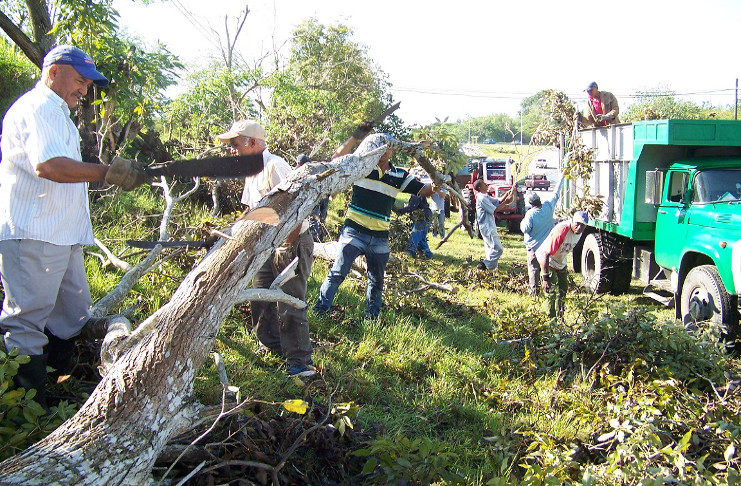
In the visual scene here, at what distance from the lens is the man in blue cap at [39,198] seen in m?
2.73

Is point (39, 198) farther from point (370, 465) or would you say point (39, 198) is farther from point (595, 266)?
point (595, 266)

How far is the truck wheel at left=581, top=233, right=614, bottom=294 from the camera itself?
8.59m

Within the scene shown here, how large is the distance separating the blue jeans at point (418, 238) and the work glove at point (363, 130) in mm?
4770

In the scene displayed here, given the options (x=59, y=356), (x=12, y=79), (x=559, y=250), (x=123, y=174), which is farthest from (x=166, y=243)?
(x=12, y=79)

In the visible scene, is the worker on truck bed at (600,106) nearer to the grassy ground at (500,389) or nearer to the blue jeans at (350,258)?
the grassy ground at (500,389)

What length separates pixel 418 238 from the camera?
1035cm

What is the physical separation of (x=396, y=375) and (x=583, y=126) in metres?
7.37

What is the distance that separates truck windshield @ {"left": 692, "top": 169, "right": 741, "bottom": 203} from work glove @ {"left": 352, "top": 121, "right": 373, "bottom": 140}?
4.27m

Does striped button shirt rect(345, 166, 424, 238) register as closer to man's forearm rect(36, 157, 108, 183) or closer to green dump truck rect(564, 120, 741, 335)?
man's forearm rect(36, 157, 108, 183)

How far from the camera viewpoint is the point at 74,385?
10.6 ft

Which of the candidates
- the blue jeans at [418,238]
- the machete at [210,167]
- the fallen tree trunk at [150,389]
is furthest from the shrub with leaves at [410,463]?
the blue jeans at [418,238]

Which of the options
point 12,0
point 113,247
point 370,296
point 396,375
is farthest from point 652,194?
point 12,0

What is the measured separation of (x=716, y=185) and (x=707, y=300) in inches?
58.7

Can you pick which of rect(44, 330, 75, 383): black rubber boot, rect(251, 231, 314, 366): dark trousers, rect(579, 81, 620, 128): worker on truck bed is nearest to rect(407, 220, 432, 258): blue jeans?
rect(579, 81, 620, 128): worker on truck bed
